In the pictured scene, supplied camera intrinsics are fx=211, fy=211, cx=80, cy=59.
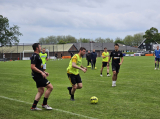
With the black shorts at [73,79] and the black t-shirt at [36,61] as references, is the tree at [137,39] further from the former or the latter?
the black t-shirt at [36,61]

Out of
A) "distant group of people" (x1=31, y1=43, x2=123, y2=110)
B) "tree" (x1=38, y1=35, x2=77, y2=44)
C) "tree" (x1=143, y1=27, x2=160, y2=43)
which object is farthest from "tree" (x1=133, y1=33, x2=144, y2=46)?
"distant group of people" (x1=31, y1=43, x2=123, y2=110)

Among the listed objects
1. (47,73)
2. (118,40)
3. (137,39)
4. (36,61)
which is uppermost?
(137,39)

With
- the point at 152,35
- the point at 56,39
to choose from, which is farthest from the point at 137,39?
the point at 56,39

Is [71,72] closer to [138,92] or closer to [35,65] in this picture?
[35,65]

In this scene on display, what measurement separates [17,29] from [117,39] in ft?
265

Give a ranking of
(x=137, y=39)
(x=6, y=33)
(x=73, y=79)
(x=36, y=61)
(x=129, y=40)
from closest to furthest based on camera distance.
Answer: (x=36, y=61) → (x=73, y=79) → (x=6, y=33) → (x=137, y=39) → (x=129, y=40)

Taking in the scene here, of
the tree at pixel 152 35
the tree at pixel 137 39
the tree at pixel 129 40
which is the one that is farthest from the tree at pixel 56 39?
the tree at pixel 152 35

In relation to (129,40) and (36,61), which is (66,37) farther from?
(36,61)

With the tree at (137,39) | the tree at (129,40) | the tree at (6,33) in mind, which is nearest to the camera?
the tree at (6,33)

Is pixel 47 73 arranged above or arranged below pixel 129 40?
below

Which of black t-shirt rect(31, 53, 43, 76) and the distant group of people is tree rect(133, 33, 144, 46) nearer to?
the distant group of people

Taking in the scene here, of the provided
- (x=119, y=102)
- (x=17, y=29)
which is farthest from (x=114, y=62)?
(x=17, y=29)

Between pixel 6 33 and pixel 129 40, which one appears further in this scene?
pixel 129 40

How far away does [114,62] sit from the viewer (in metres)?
11.4
